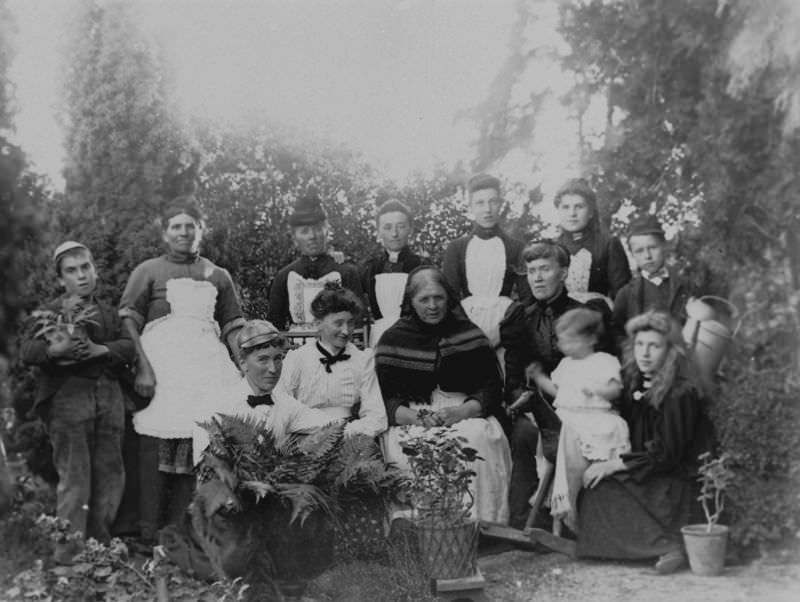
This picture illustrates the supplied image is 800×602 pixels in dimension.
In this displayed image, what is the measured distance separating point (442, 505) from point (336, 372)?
104cm

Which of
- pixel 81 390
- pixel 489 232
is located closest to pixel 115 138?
pixel 81 390

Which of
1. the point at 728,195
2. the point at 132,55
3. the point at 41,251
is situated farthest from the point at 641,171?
the point at 41,251

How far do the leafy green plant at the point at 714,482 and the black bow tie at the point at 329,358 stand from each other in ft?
6.04

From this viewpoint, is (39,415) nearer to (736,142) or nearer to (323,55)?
(323,55)

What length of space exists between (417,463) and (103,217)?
261cm

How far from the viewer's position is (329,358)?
4504 mm

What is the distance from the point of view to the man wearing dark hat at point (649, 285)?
4.62m

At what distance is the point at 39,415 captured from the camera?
4.44m

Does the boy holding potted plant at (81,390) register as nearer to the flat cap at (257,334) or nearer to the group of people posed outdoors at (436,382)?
the group of people posed outdoors at (436,382)

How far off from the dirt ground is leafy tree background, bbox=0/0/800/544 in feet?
1.07

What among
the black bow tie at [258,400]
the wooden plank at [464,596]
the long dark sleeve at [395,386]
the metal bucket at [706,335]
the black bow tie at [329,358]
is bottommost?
the wooden plank at [464,596]

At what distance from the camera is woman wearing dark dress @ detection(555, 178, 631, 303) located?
493 cm

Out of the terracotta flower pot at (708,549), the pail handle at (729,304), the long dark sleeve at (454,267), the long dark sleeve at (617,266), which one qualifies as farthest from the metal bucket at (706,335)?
the long dark sleeve at (454,267)

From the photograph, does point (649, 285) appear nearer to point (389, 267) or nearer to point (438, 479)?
point (389, 267)
